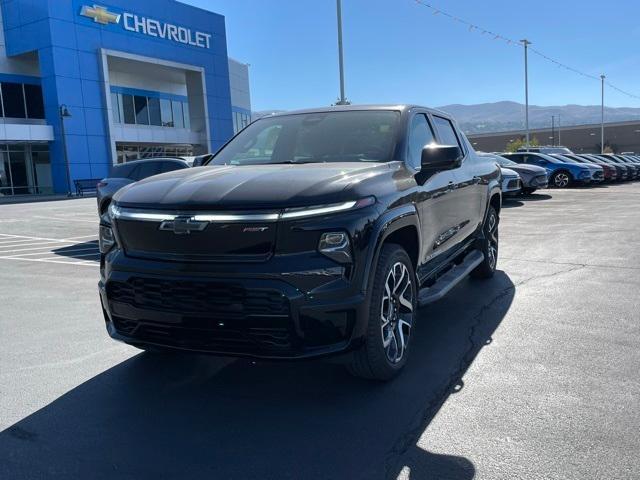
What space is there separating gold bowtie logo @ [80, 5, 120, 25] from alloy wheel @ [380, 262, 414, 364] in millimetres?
36332

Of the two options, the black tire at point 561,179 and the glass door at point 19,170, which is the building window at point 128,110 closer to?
the glass door at point 19,170

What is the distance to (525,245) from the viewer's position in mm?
9023

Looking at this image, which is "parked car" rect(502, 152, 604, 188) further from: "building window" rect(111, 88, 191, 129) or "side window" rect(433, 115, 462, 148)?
"building window" rect(111, 88, 191, 129)

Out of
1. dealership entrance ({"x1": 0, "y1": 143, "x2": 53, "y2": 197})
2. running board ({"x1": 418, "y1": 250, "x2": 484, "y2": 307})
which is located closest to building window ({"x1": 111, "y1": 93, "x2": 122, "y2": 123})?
dealership entrance ({"x1": 0, "y1": 143, "x2": 53, "y2": 197})

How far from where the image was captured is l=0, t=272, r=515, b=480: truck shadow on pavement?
274 cm

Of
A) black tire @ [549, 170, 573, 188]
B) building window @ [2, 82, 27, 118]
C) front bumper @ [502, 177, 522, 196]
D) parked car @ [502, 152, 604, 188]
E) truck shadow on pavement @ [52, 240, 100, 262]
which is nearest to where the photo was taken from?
truck shadow on pavement @ [52, 240, 100, 262]

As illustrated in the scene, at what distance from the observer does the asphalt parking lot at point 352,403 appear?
2.75 metres

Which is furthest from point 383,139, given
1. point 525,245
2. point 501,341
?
A: point 525,245

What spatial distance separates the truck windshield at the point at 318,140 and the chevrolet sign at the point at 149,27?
34438 mm

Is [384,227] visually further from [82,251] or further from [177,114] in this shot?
[177,114]

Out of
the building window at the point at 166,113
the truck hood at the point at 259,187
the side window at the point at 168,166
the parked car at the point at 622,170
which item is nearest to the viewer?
the truck hood at the point at 259,187

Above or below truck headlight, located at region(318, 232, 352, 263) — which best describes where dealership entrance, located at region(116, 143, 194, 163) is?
above

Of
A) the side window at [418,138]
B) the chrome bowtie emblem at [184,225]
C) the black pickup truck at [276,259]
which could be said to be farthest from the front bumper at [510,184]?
the chrome bowtie emblem at [184,225]

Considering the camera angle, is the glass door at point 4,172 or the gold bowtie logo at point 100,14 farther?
the glass door at point 4,172
